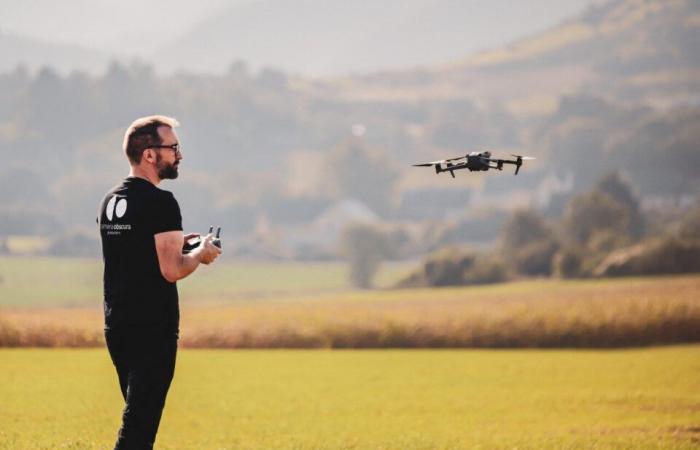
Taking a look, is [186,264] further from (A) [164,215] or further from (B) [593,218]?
(B) [593,218]

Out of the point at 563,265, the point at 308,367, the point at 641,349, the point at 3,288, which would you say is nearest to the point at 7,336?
the point at 308,367

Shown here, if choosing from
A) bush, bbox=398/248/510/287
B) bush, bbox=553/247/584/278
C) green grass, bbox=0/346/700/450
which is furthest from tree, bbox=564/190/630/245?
green grass, bbox=0/346/700/450

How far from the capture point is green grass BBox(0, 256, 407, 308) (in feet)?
359

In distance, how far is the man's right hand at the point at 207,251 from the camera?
1076 centimetres

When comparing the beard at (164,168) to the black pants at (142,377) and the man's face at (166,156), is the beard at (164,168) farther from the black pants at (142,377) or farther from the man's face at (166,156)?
the black pants at (142,377)

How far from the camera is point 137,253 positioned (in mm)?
10648

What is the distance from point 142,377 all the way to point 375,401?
1365cm

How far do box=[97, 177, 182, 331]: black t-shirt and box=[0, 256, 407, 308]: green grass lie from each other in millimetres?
86887

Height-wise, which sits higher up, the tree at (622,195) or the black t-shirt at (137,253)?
the tree at (622,195)

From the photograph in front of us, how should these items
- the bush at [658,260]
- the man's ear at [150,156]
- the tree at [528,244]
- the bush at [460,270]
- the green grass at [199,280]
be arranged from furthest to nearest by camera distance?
the green grass at [199,280] < the tree at [528,244] < the bush at [460,270] < the bush at [658,260] < the man's ear at [150,156]

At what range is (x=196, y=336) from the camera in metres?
41.0

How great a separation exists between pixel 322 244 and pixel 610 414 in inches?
6546

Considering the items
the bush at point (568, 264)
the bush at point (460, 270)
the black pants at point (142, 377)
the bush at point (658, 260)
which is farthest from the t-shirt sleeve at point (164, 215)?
the bush at point (460, 270)

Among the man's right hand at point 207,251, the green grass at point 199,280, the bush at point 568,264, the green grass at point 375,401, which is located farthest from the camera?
the green grass at point 199,280
